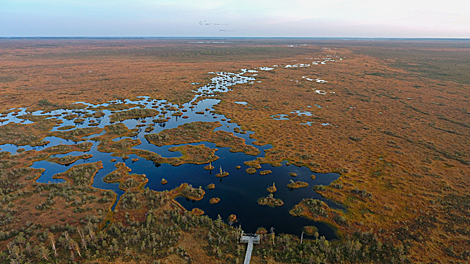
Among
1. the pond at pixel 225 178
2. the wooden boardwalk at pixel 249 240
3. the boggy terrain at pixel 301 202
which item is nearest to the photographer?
the wooden boardwalk at pixel 249 240

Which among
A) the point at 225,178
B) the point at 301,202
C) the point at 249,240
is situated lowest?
the point at 249,240

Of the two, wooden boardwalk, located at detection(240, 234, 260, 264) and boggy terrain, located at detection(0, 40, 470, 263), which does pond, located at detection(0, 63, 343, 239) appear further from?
boggy terrain, located at detection(0, 40, 470, 263)

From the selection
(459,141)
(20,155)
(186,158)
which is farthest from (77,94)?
(459,141)

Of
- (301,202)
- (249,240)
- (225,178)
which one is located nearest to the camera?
(249,240)

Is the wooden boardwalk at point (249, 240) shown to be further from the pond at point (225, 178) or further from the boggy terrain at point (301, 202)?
the pond at point (225, 178)

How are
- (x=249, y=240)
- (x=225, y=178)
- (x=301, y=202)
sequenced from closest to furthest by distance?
(x=249, y=240) → (x=301, y=202) → (x=225, y=178)

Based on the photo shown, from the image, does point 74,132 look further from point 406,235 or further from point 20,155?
point 406,235

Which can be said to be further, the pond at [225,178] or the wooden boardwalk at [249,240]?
the pond at [225,178]

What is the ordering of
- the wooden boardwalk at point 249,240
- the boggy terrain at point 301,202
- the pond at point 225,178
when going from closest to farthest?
the wooden boardwalk at point 249,240
the boggy terrain at point 301,202
the pond at point 225,178

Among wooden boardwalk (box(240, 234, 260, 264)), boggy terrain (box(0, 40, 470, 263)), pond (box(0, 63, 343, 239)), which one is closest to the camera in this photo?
wooden boardwalk (box(240, 234, 260, 264))

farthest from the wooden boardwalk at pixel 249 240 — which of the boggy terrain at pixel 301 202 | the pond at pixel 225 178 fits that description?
the pond at pixel 225 178

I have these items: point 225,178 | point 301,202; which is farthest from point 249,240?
point 225,178

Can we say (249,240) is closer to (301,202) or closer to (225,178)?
(301,202)

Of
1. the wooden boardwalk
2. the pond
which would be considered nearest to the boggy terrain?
the wooden boardwalk
